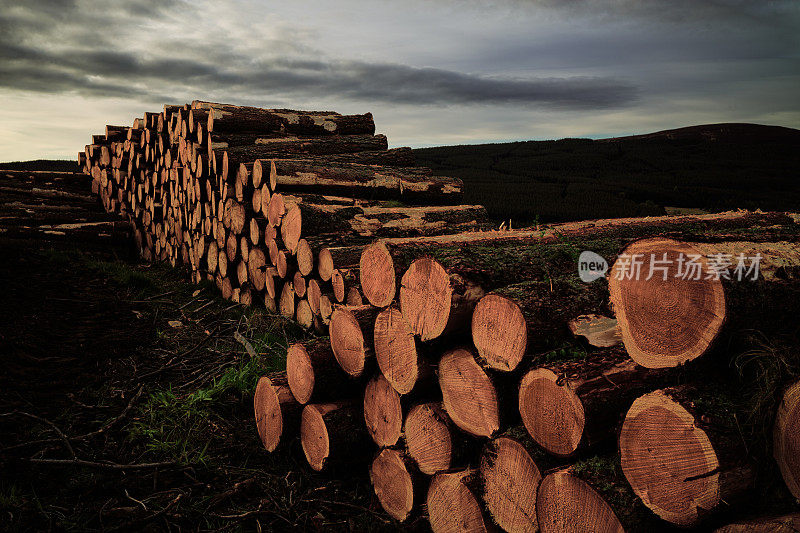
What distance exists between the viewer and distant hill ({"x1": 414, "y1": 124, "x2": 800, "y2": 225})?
68.6 feet

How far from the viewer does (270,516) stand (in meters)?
2.75

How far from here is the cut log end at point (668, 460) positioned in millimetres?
1541

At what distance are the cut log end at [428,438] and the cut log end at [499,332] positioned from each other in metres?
0.48

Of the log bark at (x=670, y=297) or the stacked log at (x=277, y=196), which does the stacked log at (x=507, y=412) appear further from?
the stacked log at (x=277, y=196)

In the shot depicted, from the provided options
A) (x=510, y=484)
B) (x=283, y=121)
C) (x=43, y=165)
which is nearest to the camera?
(x=510, y=484)

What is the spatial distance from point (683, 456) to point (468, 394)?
0.94 metres

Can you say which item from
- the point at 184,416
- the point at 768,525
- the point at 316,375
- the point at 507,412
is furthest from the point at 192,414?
the point at 768,525

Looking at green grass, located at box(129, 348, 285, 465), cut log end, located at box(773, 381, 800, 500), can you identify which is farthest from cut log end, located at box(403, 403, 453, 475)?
green grass, located at box(129, 348, 285, 465)

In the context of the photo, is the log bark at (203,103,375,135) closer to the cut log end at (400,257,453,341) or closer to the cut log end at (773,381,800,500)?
the cut log end at (400,257,453,341)

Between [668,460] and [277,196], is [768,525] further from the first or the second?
[277,196]

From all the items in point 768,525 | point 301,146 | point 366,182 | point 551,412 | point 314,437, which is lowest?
point 314,437

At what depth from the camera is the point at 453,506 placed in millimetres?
2348

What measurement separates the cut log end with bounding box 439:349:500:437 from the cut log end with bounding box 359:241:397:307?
59 centimetres

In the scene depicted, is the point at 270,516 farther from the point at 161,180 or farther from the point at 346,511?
the point at 161,180
